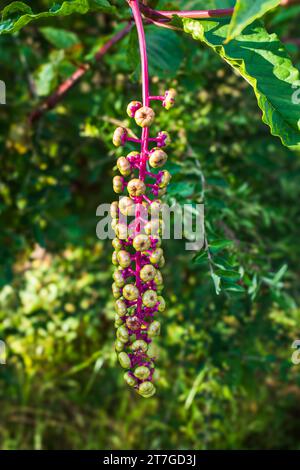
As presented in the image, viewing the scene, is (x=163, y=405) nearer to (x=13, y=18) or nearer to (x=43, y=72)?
(x=43, y=72)

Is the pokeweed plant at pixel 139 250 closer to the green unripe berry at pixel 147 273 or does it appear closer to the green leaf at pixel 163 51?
the green unripe berry at pixel 147 273

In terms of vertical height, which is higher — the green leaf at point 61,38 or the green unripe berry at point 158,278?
the green leaf at point 61,38

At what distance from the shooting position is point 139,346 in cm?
66

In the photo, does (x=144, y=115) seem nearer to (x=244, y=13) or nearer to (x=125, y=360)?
(x=244, y=13)

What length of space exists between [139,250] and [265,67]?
0.99 feet

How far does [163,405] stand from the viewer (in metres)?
1.90

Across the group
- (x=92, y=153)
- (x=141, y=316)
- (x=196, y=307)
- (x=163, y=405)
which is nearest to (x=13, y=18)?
(x=141, y=316)

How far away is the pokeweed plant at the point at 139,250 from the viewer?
2.06 ft

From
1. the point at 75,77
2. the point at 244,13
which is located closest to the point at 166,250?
the point at 75,77

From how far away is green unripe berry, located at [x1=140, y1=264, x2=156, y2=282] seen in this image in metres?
0.63

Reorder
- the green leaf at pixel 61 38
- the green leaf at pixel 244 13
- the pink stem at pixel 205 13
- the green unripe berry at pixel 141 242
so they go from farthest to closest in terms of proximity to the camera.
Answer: the green leaf at pixel 61 38 → the pink stem at pixel 205 13 → the green unripe berry at pixel 141 242 → the green leaf at pixel 244 13

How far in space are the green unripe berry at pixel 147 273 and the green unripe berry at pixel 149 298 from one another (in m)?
0.02

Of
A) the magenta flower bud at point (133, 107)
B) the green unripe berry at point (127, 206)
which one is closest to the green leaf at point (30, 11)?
the magenta flower bud at point (133, 107)
